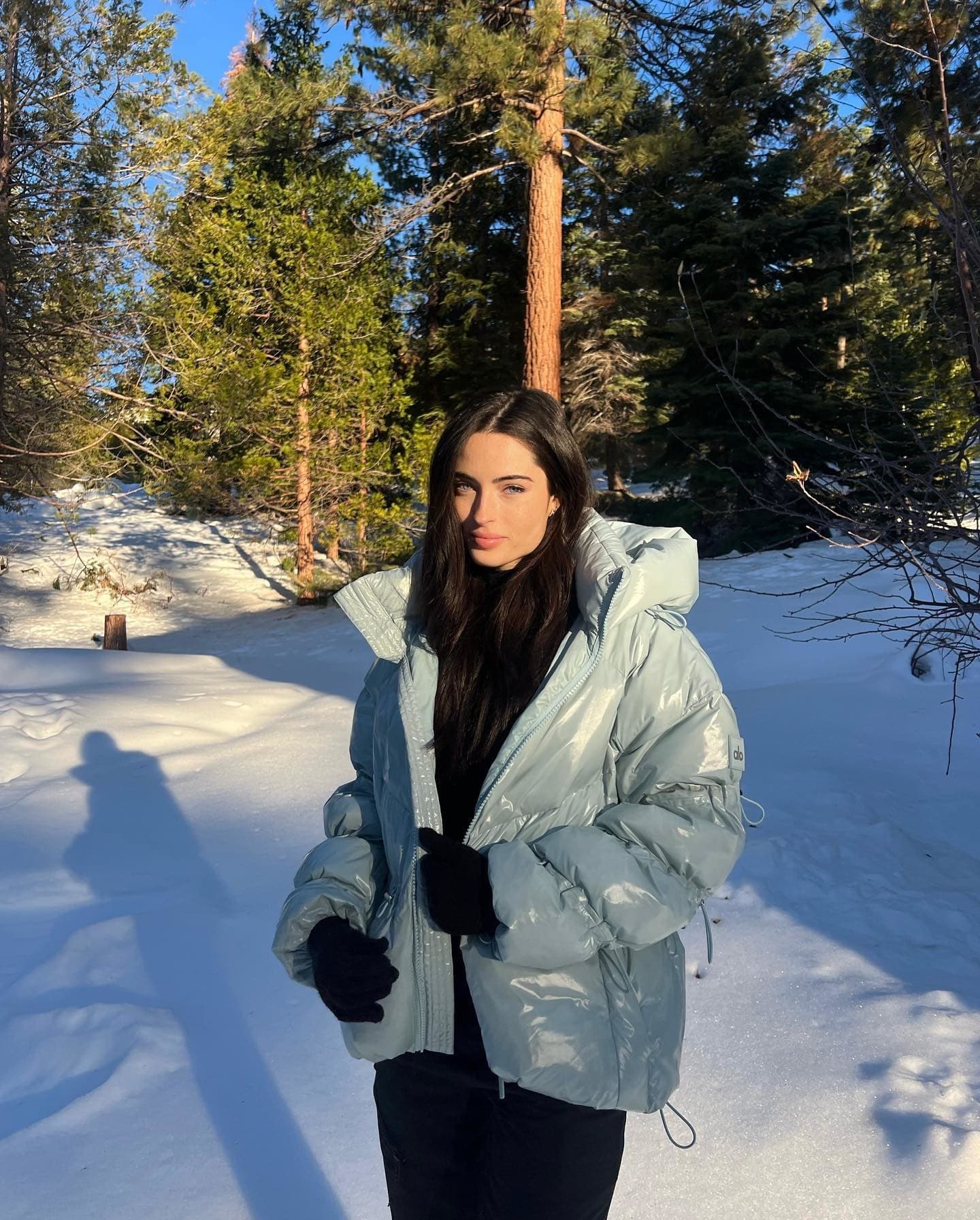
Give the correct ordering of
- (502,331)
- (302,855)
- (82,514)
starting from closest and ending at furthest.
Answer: (302,855), (502,331), (82,514)

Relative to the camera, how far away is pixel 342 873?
1.53 m

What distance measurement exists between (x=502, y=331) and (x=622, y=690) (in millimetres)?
14976

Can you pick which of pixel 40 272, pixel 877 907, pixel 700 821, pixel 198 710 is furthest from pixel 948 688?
pixel 40 272

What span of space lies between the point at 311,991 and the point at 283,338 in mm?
12517

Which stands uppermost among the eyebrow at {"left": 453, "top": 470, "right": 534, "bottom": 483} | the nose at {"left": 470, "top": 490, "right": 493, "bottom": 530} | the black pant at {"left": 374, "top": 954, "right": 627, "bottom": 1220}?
the eyebrow at {"left": 453, "top": 470, "right": 534, "bottom": 483}

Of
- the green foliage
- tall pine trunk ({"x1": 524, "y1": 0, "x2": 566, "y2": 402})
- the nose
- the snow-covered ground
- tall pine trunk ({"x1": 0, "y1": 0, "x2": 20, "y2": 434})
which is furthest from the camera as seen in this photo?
the green foliage

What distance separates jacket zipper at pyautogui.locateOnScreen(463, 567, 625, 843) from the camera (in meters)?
1.36

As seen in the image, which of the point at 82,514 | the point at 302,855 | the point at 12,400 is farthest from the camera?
the point at 82,514

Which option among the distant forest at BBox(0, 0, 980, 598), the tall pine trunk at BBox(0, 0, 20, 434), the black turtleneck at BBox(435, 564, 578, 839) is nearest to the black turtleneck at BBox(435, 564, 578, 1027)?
the black turtleneck at BBox(435, 564, 578, 839)

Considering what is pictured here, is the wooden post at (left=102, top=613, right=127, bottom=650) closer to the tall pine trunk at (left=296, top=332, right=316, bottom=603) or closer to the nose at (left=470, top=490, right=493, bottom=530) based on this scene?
the tall pine trunk at (left=296, top=332, right=316, bottom=603)

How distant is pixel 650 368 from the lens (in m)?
14.8

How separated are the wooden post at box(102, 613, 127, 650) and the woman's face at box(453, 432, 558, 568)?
11.2 metres

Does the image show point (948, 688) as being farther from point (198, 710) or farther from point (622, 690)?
point (622, 690)

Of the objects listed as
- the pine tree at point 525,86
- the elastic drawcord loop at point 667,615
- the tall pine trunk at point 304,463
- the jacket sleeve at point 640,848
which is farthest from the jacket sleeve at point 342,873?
the tall pine trunk at point 304,463
